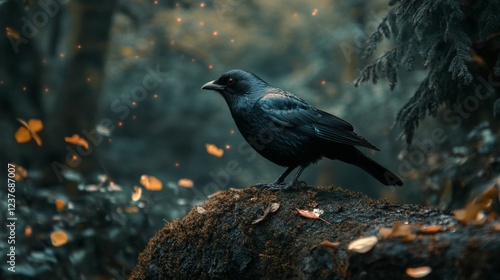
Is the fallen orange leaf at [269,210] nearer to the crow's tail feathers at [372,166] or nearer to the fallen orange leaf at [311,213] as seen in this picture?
the fallen orange leaf at [311,213]

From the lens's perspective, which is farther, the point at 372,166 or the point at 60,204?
the point at 60,204

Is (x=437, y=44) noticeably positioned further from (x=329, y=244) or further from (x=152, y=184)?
(x=152, y=184)

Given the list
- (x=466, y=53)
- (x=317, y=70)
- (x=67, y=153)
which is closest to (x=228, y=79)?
(x=466, y=53)

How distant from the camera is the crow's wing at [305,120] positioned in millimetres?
3993

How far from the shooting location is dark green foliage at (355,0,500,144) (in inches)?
137

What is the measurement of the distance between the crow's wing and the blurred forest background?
17.5 inches

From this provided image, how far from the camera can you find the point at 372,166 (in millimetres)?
4020

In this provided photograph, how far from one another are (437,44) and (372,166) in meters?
1.00

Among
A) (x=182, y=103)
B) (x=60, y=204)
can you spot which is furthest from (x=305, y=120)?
(x=182, y=103)

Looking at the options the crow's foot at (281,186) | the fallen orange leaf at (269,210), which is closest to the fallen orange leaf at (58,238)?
the crow's foot at (281,186)

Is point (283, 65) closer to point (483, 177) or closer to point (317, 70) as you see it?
point (317, 70)

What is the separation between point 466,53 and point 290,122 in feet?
4.29

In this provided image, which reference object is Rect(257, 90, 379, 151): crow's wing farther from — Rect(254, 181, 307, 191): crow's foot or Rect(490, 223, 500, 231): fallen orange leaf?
Rect(490, 223, 500, 231): fallen orange leaf

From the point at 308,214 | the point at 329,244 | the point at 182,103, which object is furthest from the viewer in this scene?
the point at 182,103
